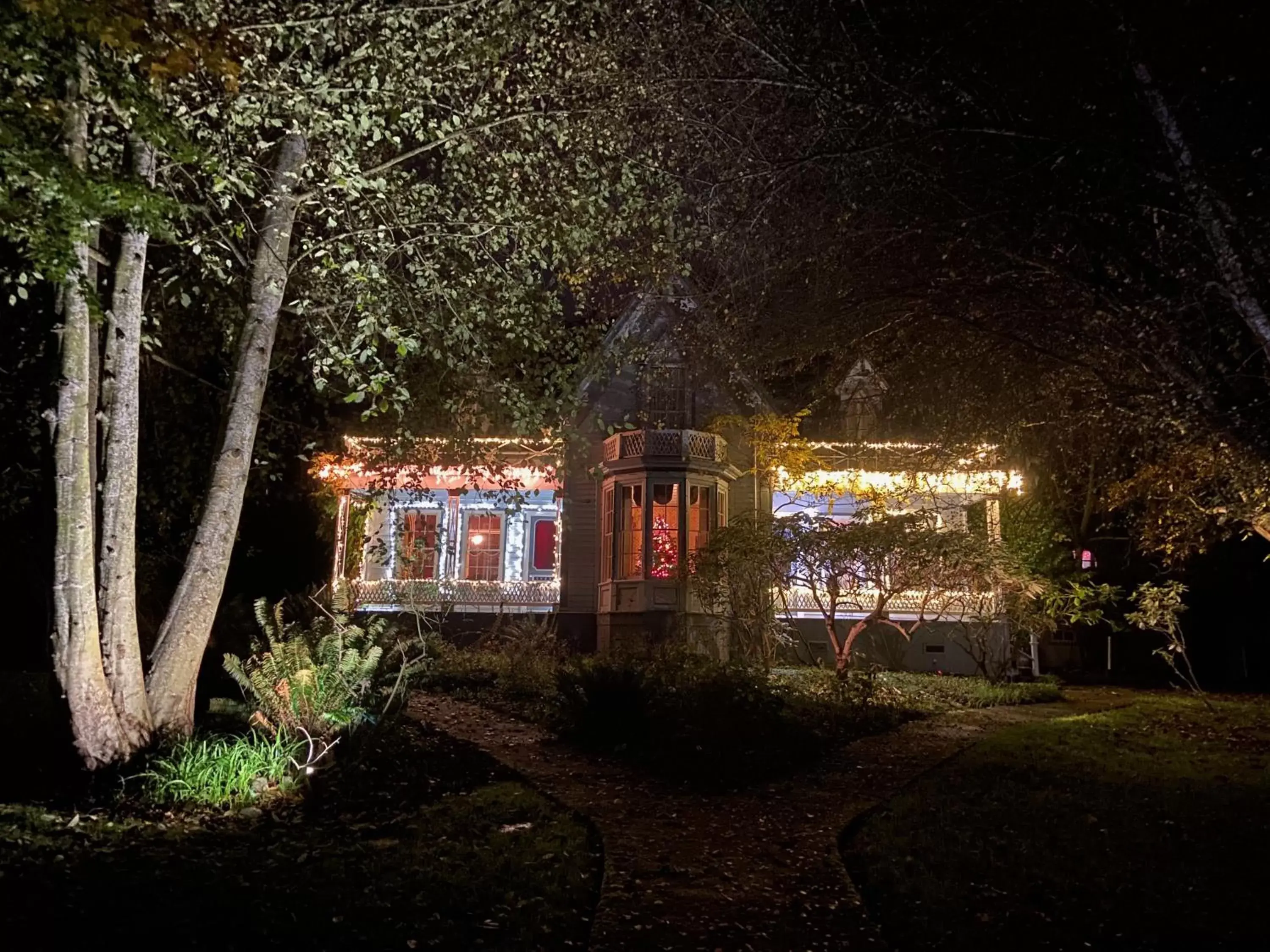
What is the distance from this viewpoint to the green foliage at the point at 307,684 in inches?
278

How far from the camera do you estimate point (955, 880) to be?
5223 millimetres

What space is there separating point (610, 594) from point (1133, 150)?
12.6 metres

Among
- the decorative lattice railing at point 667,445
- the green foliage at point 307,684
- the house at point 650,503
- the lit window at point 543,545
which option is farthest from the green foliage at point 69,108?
the lit window at point 543,545

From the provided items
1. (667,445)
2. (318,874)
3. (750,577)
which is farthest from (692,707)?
(667,445)

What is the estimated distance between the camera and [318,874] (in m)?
4.86

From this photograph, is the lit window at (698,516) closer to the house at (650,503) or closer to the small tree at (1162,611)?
the house at (650,503)

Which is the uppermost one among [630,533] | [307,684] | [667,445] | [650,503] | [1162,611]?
[667,445]

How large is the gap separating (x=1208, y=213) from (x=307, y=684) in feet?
28.7

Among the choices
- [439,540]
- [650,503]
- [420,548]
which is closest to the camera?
[420,548]

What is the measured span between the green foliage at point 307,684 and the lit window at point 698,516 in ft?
35.5

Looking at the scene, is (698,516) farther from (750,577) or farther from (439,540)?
(439,540)

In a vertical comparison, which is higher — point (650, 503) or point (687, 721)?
point (650, 503)

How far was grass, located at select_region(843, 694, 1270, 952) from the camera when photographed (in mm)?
4602

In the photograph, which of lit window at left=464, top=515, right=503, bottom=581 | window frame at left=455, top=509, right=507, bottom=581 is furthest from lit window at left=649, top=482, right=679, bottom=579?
lit window at left=464, top=515, right=503, bottom=581
